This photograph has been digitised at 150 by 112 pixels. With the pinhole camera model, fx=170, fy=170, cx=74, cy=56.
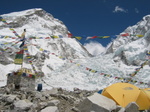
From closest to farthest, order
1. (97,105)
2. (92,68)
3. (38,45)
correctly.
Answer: (97,105) < (92,68) < (38,45)

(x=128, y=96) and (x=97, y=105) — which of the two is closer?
(x=97, y=105)

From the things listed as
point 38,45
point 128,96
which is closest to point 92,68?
point 128,96

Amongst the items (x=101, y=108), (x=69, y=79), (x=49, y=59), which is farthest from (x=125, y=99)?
(x=49, y=59)

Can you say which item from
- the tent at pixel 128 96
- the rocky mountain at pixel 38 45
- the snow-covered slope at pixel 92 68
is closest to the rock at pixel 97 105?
the tent at pixel 128 96

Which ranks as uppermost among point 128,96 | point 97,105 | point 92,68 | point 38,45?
point 38,45

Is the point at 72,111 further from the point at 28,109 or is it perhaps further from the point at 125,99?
the point at 125,99

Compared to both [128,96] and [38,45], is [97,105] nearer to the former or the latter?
[128,96]

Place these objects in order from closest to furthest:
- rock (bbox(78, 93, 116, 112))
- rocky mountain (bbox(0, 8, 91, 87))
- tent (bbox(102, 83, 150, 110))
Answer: rock (bbox(78, 93, 116, 112)), tent (bbox(102, 83, 150, 110)), rocky mountain (bbox(0, 8, 91, 87))

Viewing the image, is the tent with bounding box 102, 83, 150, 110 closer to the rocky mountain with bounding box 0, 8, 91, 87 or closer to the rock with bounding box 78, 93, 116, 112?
the rock with bounding box 78, 93, 116, 112

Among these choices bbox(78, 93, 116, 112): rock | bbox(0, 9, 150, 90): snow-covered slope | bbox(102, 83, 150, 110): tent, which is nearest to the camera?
bbox(78, 93, 116, 112): rock

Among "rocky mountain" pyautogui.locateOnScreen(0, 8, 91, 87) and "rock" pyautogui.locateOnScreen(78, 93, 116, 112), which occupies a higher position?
"rocky mountain" pyautogui.locateOnScreen(0, 8, 91, 87)

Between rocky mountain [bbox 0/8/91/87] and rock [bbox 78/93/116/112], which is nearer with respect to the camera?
rock [bbox 78/93/116/112]

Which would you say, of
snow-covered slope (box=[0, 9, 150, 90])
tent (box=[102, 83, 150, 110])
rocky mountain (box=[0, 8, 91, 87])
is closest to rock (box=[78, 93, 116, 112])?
tent (box=[102, 83, 150, 110])

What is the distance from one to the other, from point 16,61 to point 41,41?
50.2 m
